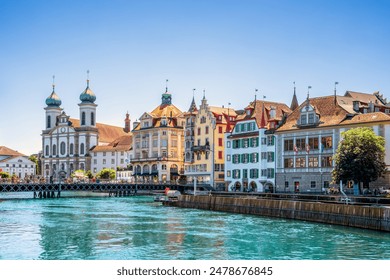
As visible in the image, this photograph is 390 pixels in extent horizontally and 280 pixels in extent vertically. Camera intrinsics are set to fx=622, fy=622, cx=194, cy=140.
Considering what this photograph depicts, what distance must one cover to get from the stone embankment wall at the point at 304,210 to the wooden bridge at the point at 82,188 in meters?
35.7

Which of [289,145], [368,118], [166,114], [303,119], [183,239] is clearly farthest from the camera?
[166,114]

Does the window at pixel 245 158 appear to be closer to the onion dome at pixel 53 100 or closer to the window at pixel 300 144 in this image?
the window at pixel 300 144

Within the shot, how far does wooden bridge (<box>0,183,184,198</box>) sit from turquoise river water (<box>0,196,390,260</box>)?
4659cm

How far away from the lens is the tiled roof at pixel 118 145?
158 meters

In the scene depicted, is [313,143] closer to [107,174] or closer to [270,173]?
[270,173]

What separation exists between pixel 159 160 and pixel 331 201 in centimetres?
7563

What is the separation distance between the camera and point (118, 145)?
160 metres

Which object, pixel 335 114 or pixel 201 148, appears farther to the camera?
pixel 201 148

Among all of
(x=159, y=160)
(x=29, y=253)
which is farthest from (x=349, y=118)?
(x=159, y=160)

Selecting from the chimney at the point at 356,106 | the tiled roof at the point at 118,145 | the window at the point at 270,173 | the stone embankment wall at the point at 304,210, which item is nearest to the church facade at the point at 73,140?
the tiled roof at the point at 118,145

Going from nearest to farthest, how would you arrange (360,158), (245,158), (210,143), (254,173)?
(360,158)
(254,173)
(245,158)
(210,143)

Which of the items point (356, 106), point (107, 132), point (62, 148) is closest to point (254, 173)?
point (356, 106)

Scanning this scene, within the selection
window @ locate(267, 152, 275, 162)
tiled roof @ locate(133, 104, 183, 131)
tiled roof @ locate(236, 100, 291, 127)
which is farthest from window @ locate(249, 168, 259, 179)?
tiled roof @ locate(133, 104, 183, 131)

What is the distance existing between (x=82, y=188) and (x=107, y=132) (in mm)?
72631
